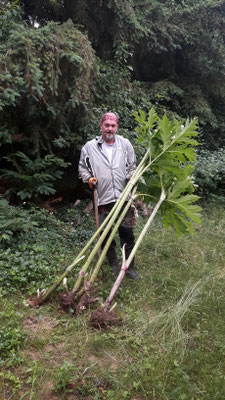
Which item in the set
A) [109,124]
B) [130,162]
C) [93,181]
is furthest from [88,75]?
[93,181]

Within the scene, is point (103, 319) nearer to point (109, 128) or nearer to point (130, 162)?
point (130, 162)

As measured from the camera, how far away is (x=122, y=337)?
2.94 metres

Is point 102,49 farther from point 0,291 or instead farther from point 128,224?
point 0,291

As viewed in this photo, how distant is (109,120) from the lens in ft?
12.8

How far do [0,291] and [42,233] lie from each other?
1.69m

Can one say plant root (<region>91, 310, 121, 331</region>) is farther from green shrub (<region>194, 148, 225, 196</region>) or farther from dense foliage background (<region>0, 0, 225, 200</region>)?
green shrub (<region>194, 148, 225, 196</region>)

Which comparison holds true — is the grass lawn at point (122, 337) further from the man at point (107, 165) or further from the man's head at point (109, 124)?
the man's head at point (109, 124)

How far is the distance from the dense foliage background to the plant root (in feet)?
10.1

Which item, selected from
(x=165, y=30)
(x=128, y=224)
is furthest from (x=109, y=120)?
(x=165, y=30)

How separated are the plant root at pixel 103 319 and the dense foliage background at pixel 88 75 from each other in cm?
307

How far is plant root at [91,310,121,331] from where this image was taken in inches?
118

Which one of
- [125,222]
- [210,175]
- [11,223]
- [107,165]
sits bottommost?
[11,223]

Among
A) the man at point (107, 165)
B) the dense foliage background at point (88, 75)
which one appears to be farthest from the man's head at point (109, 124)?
the dense foliage background at point (88, 75)

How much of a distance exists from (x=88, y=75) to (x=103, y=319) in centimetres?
441
